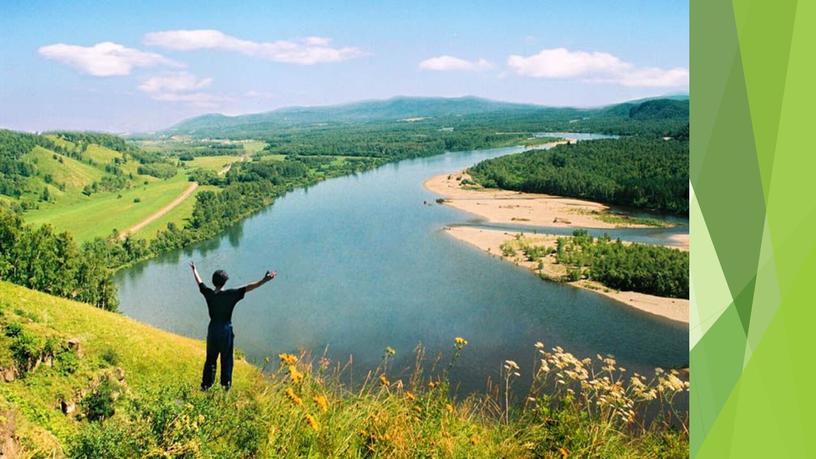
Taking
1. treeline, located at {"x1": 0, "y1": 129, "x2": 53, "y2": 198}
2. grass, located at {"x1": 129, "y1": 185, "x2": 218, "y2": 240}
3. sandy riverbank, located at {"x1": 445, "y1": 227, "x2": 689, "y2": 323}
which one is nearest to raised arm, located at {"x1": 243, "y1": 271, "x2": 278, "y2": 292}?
sandy riverbank, located at {"x1": 445, "y1": 227, "x2": 689, "y2": 323}

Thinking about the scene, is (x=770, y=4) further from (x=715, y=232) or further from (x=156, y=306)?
(x=156, y=306)

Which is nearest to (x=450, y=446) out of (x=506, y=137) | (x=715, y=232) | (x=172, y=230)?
(x=715, y=232)

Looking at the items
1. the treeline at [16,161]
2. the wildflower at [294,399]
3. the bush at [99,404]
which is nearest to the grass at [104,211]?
the treeline at [16,161]

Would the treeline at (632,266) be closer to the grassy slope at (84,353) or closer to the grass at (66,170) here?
the grassy slope at (84,353)

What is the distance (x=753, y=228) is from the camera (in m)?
1.42

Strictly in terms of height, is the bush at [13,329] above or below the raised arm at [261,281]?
below

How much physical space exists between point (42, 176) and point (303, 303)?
72370 mm

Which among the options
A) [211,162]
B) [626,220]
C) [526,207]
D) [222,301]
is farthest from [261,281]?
[211,162]

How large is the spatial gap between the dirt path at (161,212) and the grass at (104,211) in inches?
28.6

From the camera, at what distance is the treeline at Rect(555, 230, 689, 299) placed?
30734mm

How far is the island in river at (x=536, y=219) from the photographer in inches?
1172

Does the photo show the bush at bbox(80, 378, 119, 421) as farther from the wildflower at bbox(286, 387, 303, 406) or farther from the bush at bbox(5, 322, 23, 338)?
the wildflower at bbox(286, 387, 303, 406)

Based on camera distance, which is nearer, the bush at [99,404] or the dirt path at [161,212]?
the bush at [99,404]

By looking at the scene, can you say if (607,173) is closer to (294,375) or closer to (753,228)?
(294,375)
